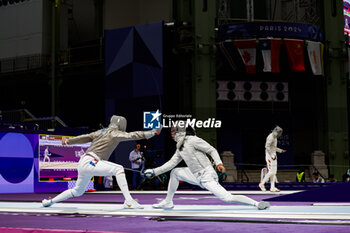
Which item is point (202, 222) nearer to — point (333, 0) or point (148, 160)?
point (148, 160)

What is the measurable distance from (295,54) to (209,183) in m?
Result: 20.1

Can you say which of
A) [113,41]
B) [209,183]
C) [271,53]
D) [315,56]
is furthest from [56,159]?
[315,56]

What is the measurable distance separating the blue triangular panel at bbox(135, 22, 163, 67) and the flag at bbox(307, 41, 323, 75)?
305 inches

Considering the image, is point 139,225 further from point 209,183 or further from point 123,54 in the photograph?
point 123,54

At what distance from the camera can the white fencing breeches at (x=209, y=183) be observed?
324 inches

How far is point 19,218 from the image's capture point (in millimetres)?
7980

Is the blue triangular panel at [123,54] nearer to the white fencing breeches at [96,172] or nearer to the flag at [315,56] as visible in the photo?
the flag at [315,56]

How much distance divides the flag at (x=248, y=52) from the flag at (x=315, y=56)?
120 inches

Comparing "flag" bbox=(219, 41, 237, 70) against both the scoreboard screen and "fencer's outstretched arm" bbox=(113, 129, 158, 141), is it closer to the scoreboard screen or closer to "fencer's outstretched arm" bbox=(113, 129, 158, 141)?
the scoreboard screen

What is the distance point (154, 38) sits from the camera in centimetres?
2738

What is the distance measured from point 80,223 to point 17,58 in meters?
29.6

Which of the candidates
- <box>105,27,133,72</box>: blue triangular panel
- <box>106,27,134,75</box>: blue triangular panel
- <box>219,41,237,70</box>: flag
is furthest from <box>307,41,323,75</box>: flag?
<box>105,27,133,72</box>: blue triangular panel

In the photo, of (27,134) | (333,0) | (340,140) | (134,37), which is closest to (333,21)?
(333,0)

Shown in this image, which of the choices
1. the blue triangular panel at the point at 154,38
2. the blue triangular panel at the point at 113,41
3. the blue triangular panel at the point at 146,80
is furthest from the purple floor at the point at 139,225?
the blue triangular panel at the point at 113,41
